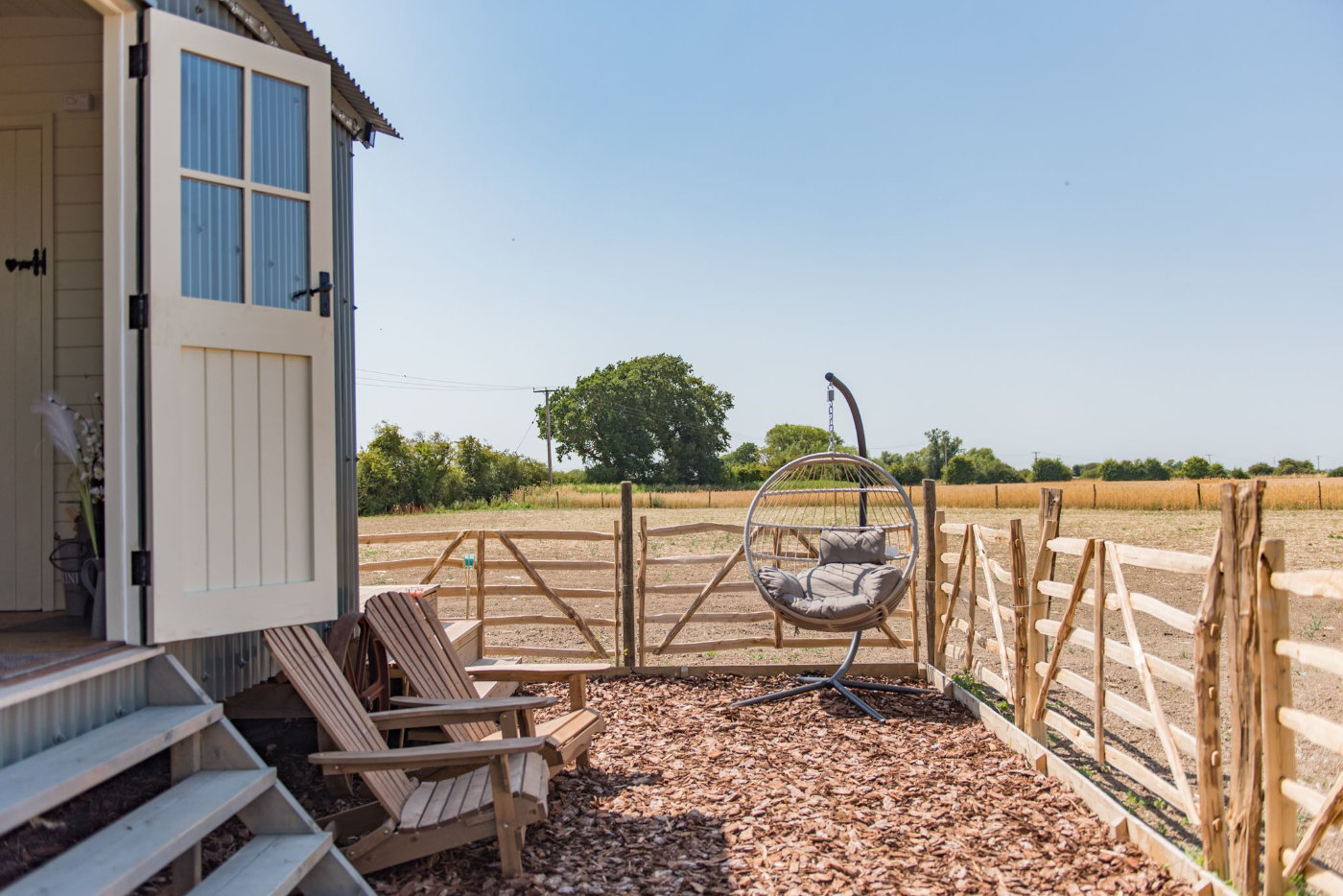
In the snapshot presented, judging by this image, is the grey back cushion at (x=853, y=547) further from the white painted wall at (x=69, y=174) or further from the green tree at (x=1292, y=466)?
the green tree at (x=1292, y=466)

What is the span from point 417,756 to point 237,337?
1487 mm

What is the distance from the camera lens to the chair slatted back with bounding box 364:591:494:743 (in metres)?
3.40

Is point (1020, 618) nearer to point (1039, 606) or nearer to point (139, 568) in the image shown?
point (1039, 606)

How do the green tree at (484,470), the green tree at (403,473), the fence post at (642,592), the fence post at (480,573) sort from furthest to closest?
the green tree at (484,470), the green tree at (403,473), the fence post at (480,573), the fence post at (642,592)

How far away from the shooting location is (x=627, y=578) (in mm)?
6012

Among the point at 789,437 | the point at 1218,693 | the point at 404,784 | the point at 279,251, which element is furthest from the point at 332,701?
the point at 789,437

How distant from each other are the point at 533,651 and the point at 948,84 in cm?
732

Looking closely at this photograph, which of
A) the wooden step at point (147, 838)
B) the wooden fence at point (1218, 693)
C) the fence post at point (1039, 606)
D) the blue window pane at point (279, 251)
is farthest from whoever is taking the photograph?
the fence post at point (1039, 606)

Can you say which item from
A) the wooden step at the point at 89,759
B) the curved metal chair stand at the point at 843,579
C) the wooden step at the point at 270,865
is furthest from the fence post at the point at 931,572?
the wooden step at the point at 89,759

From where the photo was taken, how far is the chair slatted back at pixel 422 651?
11.2ft

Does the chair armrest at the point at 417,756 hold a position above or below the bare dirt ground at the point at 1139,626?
above

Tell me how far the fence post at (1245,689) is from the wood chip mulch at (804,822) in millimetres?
286

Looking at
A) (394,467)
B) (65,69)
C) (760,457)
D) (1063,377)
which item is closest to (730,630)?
(65,69)

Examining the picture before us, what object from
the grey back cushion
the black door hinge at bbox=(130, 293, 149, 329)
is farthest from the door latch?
the grey back cushion
